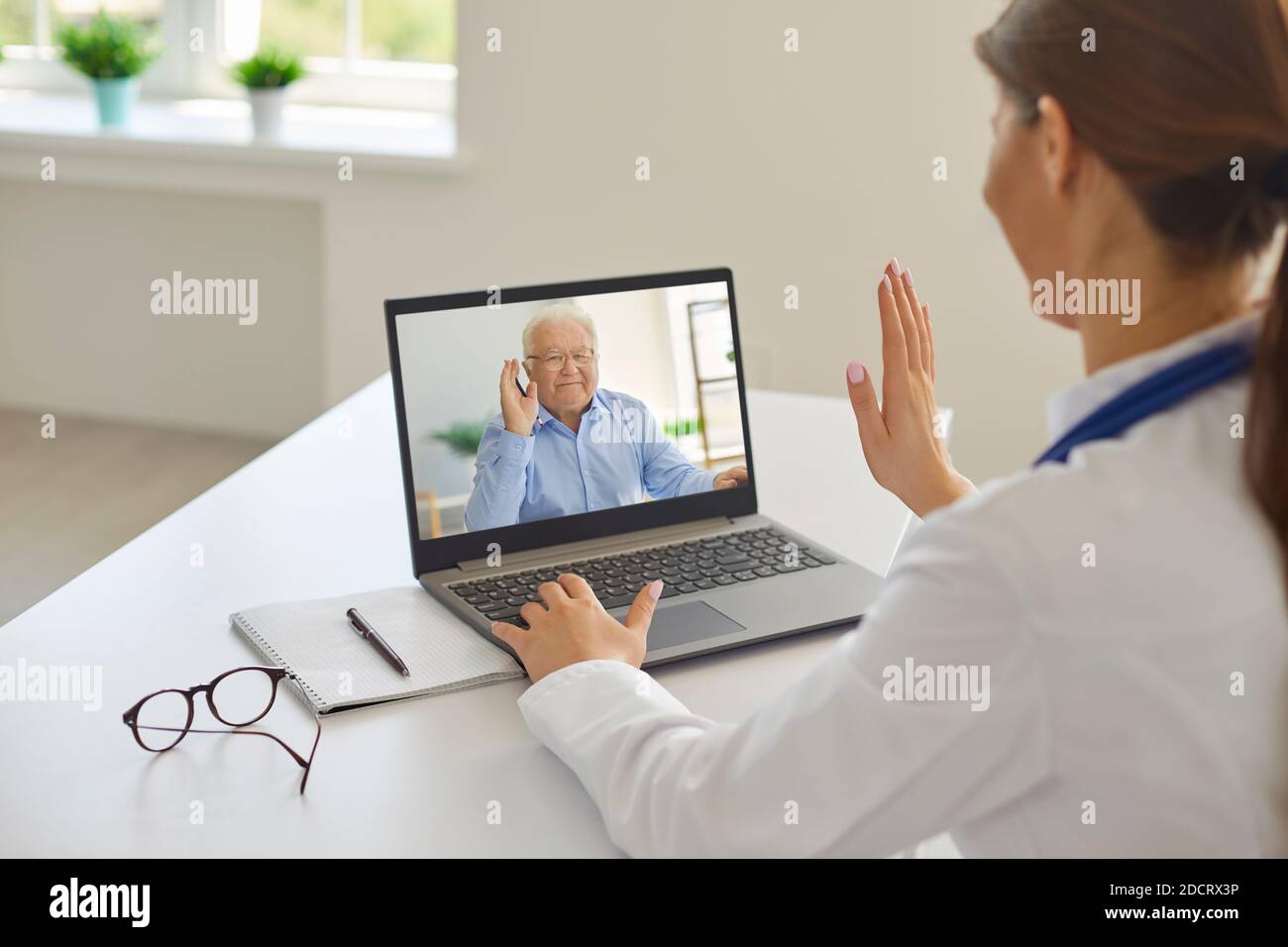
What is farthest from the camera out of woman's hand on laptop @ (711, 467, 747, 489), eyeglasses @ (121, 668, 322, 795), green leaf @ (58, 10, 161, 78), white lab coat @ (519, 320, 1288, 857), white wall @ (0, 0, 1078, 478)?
green leaf @ (58, 10, 161, 78)

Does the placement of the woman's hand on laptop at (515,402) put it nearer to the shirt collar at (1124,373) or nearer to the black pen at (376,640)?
the black pen at (376,640)

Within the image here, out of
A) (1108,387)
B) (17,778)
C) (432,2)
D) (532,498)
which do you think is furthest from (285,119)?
(1108,387)

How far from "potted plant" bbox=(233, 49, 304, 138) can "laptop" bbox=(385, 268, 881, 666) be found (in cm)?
235

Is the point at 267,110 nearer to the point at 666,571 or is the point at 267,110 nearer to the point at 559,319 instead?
the point at 559,319

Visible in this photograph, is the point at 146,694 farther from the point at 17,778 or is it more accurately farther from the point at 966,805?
the point at 966,805

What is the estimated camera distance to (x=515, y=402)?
121 cm

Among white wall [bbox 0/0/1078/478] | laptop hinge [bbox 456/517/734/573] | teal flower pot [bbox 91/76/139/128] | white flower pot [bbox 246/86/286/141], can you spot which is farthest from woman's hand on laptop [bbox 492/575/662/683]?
teal flower pot [bbox 91/76/139/128]

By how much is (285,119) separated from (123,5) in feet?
2.00

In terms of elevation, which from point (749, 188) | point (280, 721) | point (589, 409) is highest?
point (749, 188)

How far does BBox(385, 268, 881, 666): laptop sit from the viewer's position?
46.8 inches

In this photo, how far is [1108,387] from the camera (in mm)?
772

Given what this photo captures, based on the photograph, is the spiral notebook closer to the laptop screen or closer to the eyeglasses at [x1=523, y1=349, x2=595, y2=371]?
the laptop screen

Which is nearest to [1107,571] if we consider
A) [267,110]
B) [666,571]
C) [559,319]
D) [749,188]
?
[666,571]

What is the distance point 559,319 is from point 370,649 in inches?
14.9
